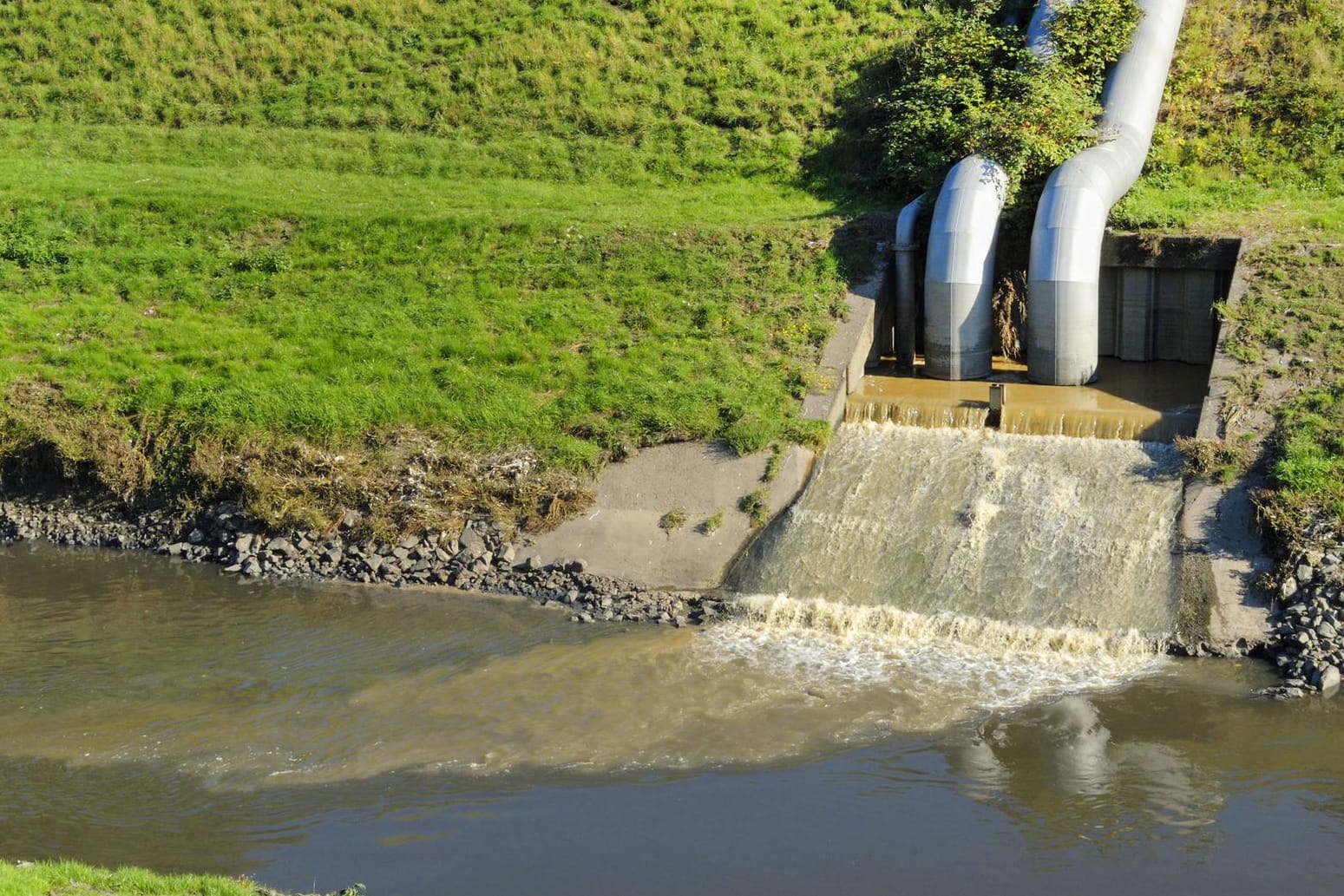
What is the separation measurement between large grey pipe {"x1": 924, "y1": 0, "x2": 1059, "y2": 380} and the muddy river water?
7.12 m

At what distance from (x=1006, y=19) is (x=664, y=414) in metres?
14.4

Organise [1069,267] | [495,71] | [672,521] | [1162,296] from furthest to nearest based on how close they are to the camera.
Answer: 1. [495,71]
2. [1162,296]
3. [1069,267]
4. [672,521]

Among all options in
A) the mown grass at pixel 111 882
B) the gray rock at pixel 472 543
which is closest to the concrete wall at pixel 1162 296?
the gray rock at pixel 472 543

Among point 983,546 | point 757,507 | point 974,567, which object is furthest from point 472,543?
point 983,546

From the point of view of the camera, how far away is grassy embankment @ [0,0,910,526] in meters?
21.2

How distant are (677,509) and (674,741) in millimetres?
5637

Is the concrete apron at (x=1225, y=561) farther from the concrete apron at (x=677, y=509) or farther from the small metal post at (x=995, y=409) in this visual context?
the concrete apron at (x=677, y=509)

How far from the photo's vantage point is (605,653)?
16984 millimetres

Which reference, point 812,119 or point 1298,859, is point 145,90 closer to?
point 812,119

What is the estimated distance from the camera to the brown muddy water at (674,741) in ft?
40.5

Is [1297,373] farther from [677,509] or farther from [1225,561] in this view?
[677,509]

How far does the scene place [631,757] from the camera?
1436 cm

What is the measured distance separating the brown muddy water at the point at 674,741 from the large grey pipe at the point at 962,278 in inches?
149

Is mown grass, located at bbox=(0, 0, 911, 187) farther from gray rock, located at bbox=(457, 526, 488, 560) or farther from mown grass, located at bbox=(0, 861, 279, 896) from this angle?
mown grass, located at bbox=(0, 861, 279, 896)
